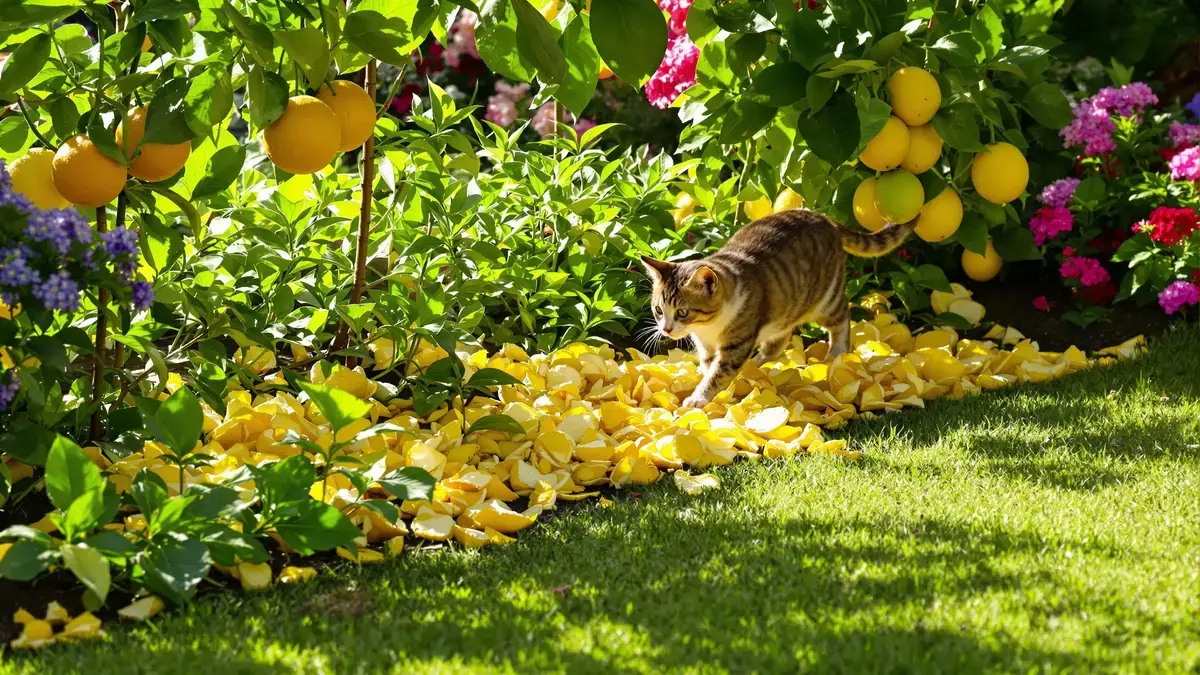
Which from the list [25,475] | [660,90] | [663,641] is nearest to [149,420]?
[25,475]

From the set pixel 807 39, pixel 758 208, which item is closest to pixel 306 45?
pixel 807 39

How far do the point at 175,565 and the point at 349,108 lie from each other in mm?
903

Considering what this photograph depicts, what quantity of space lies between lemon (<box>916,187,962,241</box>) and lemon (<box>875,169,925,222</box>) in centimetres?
23

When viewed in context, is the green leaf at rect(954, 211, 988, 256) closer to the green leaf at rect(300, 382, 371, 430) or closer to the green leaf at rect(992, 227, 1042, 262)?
the green leaf at rect(992, 227, 1042, 262)

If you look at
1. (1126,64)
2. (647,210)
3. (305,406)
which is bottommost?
(305,406)

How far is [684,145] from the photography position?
4074 mm

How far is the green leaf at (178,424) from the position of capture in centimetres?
237

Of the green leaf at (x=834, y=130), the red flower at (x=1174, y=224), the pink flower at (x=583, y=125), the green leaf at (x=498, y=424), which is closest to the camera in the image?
the green leaf at (x=834, y=130)

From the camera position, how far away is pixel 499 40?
223cm

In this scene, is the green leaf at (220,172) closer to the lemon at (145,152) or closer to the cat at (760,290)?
the lemon at (145,152)

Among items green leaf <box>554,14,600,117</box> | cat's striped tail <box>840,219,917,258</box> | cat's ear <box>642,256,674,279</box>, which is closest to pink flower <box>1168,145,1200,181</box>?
cat's striped tail <box>840,219,917,258</box>

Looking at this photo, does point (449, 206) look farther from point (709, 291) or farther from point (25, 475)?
point (25, 475)

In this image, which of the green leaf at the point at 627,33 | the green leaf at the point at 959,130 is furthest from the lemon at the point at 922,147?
the green leaf at the point at 627,33

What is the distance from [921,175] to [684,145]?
84 cm
